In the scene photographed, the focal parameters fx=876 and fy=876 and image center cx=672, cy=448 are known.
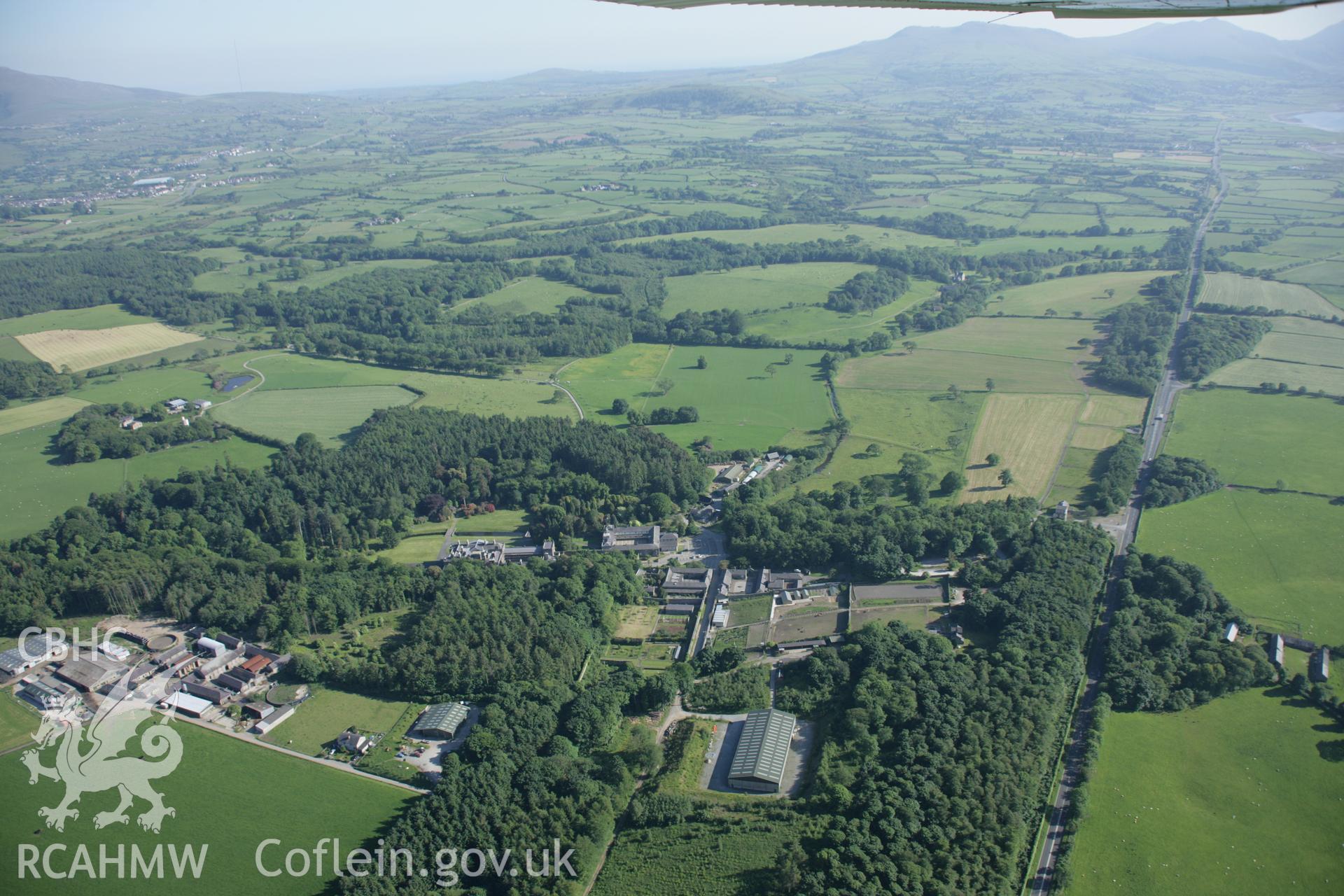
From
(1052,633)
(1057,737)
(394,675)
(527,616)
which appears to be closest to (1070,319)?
(1052,633)

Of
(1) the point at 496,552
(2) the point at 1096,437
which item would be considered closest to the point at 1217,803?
(2) the point at 1096,437

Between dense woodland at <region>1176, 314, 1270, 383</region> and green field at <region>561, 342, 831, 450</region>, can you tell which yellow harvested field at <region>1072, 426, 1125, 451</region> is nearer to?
dense woodland at <region>1176, 314, 1270, 383</region>

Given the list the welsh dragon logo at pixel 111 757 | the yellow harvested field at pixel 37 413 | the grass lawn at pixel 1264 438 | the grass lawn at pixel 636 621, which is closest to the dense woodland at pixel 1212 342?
the grass lawn at pixel 1264 438

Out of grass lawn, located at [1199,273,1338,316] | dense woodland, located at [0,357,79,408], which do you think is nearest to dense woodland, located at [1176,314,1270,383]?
grass lawn, located at [1199,273,1338,316]

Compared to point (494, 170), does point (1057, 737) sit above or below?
below

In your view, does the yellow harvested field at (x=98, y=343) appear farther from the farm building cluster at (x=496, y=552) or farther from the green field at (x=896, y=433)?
the green field at (x=896, y=433)

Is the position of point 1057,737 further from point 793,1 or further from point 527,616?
point 793,1

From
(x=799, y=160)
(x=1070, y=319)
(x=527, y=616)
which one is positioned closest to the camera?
(x=527, y=616)

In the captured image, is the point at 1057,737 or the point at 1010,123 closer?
the point at 1057,737
